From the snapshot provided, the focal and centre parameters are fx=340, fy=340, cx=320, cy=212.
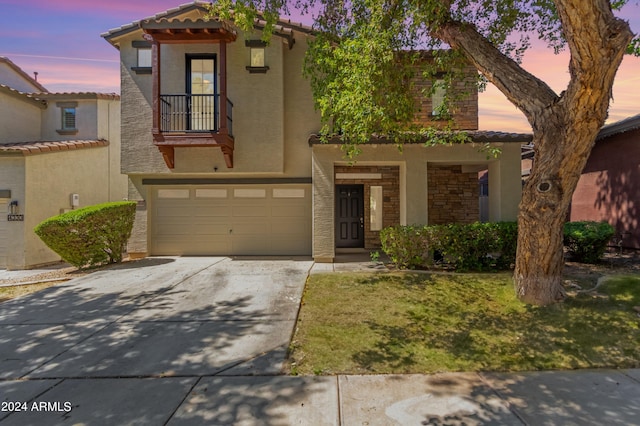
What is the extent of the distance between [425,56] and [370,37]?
187 inches

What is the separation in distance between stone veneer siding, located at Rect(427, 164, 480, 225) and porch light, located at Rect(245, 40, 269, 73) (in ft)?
21.0

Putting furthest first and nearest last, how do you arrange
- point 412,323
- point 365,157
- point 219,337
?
point 365,157 < point 412,323 < point 219,337

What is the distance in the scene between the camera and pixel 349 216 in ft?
39.3

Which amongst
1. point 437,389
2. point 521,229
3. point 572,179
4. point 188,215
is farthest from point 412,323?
point 188,215

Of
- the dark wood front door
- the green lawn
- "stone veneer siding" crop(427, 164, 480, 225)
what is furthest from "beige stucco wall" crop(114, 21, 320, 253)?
the green lawn

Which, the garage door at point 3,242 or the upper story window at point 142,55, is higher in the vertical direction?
the upper story window at point 142,55

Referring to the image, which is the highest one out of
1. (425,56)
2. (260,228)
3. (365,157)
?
(425,56)

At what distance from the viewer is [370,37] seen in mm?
6375

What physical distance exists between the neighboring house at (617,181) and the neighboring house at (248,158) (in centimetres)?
406

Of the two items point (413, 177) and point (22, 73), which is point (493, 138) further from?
point (22, 73)

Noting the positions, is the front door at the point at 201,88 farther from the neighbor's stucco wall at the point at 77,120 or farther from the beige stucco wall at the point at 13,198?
the neighbor's stucco wall at the point at 77,120

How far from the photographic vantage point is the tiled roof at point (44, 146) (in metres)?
10.5

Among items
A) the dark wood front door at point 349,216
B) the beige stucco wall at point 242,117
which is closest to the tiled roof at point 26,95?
the beige stucco wall at point 242,117

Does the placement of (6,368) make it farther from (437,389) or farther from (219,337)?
(437,389)
